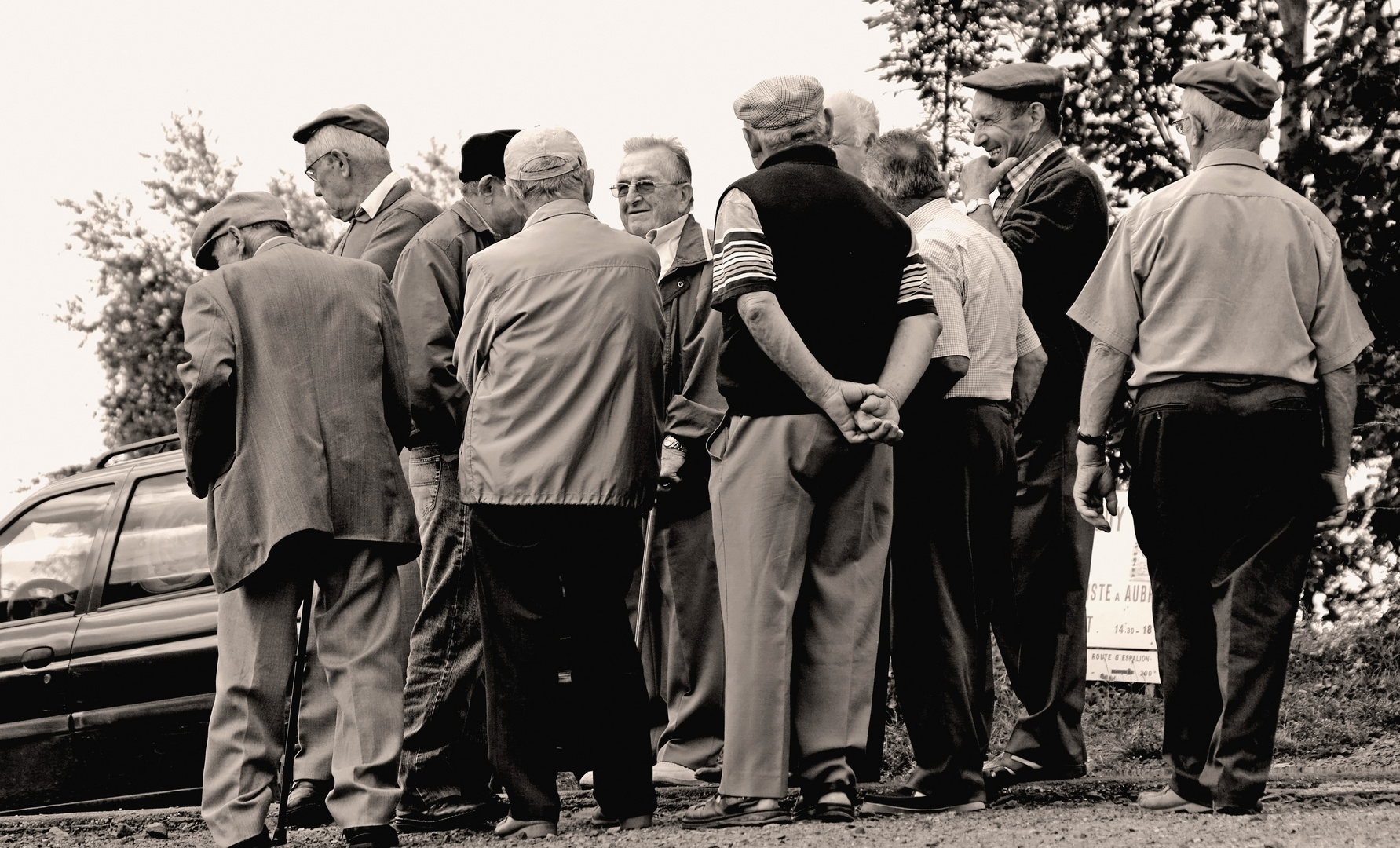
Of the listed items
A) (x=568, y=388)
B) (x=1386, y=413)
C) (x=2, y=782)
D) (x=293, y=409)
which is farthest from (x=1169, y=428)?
(x=2, y=782)

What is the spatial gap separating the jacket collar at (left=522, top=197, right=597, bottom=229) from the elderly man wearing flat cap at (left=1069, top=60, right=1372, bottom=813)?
1624mm

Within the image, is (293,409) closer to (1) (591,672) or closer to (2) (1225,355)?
(1) (591,672)

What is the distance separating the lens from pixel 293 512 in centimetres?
485

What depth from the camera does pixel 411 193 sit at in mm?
6184

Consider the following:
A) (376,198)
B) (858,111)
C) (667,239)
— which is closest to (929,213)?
(858,111)

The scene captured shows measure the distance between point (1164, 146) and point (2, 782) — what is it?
21.0 feet

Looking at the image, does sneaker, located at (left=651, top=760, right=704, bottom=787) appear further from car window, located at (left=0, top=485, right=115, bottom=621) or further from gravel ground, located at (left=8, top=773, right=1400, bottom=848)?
car window, located at (left=0, top=485, right=115, bottom=621)

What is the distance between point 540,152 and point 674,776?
2.28 metres

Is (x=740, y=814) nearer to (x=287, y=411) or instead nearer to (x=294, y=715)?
(x=294, y=715)

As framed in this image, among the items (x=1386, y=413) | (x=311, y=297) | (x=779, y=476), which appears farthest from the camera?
(x=1386, y=413)

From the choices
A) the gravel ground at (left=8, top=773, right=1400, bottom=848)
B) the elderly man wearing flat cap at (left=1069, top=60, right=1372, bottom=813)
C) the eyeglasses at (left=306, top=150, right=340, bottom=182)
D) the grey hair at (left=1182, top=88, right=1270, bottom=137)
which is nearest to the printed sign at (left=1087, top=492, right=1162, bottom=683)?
the gravel ground at (left=8, top=773, right=1400, bottom=848)

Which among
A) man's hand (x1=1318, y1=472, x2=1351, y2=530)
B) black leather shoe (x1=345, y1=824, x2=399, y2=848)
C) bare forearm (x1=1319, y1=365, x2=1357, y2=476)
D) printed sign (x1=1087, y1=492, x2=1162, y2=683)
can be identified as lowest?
printed sign (x1=1087, y1=492, x2=1162, y2=683)

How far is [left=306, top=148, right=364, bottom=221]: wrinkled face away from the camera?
19.6 ft

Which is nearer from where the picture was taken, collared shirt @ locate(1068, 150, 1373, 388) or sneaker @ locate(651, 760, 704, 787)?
collared shirt @ locate(1068, 150, 1373, 388)
